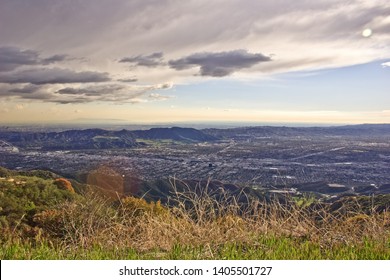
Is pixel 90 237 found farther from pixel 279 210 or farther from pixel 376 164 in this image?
pixel 376 164

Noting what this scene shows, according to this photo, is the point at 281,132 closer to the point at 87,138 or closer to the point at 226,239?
the point at 87,138

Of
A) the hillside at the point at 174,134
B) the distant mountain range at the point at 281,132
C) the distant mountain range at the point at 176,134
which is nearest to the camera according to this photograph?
the distant mountain range at the point at 176,134

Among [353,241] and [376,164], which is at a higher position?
[353,241]

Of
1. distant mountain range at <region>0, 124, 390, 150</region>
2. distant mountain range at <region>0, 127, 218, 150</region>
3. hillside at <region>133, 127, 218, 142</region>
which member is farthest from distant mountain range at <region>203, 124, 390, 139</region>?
distant mountain range at <region>0, 127, 218, 150</region>

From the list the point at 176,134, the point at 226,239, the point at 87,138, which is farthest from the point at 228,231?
the point at 176,134

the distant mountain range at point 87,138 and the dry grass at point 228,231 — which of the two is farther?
the distant mountain range at point 87,138

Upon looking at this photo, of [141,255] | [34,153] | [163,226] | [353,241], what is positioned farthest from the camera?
[34,153]

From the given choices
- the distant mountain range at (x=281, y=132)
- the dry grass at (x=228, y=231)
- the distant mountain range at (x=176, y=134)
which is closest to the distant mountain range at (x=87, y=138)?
the distant mountain range at (x=176, y=134)

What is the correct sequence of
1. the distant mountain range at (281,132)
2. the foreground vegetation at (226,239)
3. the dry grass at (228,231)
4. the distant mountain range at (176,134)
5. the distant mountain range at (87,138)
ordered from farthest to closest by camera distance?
the distant mountain range at (281,132) → the distant mountain range at (176,134) → the distant mountain range at (87,138) → the dry grass at (228,231) → the foreground vegetation at (226,239)

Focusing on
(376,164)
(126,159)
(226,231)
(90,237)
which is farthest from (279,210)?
(376,164)

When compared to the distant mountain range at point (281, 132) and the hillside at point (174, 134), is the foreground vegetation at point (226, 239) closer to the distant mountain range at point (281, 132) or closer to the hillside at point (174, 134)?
the distant mountain range at point (281, 132)

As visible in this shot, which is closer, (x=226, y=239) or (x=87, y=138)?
(x=226, y=239)
